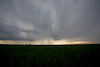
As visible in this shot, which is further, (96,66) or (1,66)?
(1,66)

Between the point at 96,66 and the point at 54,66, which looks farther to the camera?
the point at 54,66

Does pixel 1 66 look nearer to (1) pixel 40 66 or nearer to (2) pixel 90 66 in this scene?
(1) pixel 40 66

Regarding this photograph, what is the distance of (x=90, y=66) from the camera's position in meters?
2.93

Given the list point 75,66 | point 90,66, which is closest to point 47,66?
point 75,66

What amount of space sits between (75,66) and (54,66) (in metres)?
1.01

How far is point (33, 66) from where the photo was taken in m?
3.02

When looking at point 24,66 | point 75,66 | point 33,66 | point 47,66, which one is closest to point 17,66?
point 24,66

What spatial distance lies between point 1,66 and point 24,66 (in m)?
1.22

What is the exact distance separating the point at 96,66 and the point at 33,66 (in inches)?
118

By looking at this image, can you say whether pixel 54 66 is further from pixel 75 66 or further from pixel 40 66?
pixel 75 66

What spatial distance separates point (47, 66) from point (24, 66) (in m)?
1.11

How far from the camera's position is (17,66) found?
3.00 m

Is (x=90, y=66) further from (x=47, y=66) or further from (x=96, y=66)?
(x=47, y=66)

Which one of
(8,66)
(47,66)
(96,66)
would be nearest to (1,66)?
(8,66)
